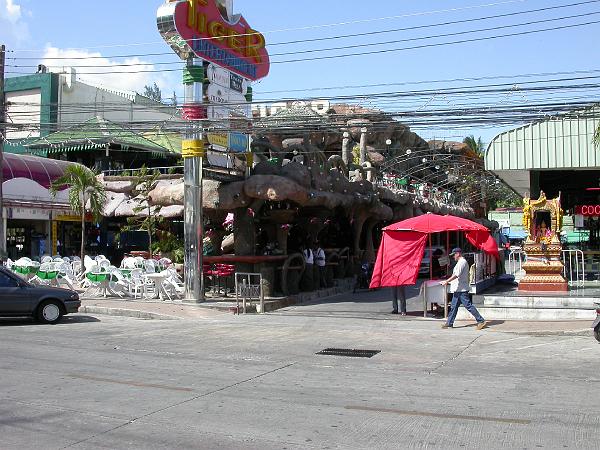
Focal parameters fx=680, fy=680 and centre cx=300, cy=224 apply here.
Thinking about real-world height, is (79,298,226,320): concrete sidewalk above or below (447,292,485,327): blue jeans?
below

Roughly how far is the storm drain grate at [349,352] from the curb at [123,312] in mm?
6437

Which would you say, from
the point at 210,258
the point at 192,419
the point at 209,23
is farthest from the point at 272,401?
the point at 209,23

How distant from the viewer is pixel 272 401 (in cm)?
832

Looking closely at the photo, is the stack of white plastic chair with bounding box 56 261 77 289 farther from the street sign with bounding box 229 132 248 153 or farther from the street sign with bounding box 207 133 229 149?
the street sign with bounding box 229 132 248 153

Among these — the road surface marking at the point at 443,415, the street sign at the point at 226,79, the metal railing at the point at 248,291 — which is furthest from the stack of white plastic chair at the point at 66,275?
the road surface marking at the point at 443,415

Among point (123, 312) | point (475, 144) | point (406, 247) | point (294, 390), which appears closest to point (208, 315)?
point (123, 312)

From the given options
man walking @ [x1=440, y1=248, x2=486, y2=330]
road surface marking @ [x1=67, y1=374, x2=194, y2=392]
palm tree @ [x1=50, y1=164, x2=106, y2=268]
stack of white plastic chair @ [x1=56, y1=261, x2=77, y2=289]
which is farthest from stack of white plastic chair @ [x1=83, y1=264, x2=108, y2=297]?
road surface marking @ [x1=67, y1=374, x2=194, y2=392]

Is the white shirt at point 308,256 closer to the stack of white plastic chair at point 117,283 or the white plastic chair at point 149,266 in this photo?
the white plastic chair at point 149,266

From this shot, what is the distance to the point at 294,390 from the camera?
356 inches

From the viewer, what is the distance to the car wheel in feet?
54.4

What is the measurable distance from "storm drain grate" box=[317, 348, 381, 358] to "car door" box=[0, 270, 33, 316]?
7846 millimetres

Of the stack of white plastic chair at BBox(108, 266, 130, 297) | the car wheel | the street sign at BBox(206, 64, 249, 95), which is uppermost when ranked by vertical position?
the street sign at BBox(206, 64, 249, 95)

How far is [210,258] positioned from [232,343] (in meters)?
8.51

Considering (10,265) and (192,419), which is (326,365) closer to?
(192,419)
